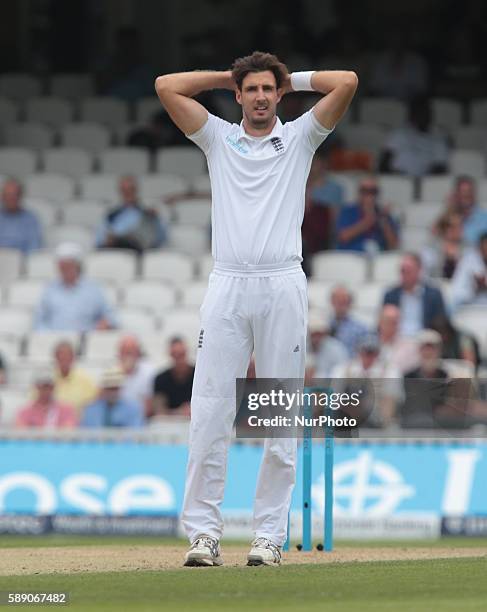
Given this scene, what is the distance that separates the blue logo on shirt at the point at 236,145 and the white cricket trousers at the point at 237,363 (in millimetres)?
538

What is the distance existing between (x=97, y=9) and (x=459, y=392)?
9.97 m

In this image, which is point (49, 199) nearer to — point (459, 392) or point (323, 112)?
point (459, 392)

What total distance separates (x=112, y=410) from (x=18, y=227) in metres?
3.49

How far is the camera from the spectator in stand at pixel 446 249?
48.6 ft

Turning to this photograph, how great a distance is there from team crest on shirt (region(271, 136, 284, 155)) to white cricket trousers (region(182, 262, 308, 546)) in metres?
0.52

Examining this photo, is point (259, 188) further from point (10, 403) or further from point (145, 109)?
point (145, 109)

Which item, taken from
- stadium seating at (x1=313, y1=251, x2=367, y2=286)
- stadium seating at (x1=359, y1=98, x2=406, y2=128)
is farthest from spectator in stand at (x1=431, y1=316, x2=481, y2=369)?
stadium seating at (x1=359, y1=98, x2=406, y2=128)

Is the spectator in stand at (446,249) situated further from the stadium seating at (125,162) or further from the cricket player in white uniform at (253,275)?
the cricket player in white uniform at (253,275)

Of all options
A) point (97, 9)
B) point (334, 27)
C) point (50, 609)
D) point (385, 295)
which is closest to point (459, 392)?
point (385, 295)

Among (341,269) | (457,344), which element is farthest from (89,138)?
(457,344)

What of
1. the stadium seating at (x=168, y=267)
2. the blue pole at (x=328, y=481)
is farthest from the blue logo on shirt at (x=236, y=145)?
the stadium seating at (x=168, y=267)

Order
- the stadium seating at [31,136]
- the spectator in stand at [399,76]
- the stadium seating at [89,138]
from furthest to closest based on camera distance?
the spectator in stand at [399,76] → the stadium seating at [31,136] → the stadium seating at [89,138]

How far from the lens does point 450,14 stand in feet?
61.2

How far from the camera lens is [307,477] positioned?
27.2 ft
